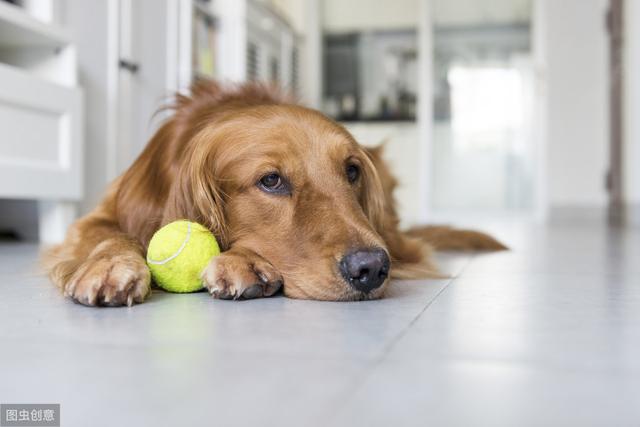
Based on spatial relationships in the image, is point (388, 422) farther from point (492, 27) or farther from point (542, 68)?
point (492, 27)

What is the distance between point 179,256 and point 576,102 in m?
6.96

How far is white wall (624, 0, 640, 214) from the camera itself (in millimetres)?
5569

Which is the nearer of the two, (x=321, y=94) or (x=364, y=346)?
(x=364, y=346)

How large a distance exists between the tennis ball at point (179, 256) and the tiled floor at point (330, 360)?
0.07m

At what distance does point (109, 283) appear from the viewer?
4.52ft

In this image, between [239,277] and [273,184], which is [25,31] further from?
[239,277]

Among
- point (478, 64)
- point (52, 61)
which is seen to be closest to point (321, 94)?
point (478, 64)

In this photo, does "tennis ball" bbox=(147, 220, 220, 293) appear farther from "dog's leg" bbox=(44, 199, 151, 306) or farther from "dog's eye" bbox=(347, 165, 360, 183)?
"dog's eye" bbox=(347, 165, 360, 183)

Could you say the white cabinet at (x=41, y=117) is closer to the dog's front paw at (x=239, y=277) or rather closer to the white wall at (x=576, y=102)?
the dog's front paw at (x=239, y=277)

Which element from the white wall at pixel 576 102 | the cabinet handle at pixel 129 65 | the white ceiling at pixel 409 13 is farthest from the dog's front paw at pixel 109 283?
the white ceiling at pixel 409 13

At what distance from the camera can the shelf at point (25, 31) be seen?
2.97 meters

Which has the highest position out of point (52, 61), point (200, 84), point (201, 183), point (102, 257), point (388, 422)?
point (52, 61)

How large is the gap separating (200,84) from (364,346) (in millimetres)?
1416

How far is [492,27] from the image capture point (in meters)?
8.88
